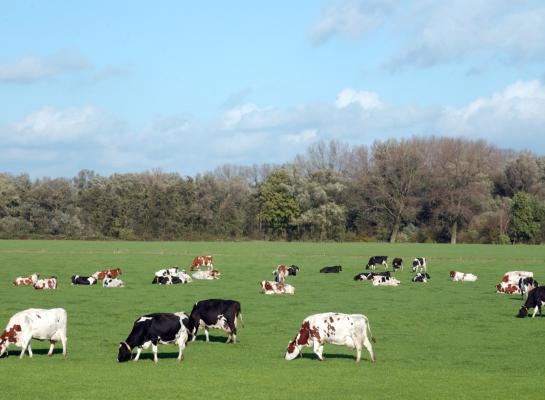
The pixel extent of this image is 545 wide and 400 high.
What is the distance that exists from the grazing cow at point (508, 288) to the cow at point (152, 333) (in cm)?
2115

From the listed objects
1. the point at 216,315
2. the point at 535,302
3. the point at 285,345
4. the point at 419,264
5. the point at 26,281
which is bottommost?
the point at 285,345

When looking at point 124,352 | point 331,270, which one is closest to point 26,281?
point 331,270

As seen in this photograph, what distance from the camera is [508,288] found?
3609 centimetres

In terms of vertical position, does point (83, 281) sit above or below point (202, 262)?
below

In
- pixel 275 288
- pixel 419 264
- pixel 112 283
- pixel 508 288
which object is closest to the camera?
pixel 275 288

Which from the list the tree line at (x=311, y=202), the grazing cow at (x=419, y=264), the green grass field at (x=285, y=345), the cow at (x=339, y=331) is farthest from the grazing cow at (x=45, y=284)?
the tree line at (x=311, y=202)

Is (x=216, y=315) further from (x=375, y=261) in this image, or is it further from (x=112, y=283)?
(x=375, y=261)

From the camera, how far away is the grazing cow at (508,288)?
117 feet

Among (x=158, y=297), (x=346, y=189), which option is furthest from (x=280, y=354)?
(x=346, y=189)

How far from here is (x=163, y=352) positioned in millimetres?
20016

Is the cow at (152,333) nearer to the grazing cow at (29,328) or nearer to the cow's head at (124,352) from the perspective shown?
the cow's head at (124,352)

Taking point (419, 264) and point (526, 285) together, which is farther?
point (419, 264)

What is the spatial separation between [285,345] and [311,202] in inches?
3443

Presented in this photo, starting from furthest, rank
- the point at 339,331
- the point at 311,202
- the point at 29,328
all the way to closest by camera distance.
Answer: the point at 311,202
the point at 29,328
the point at 339,331
